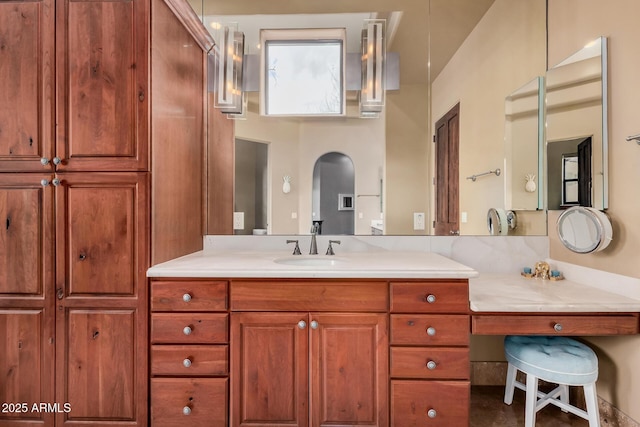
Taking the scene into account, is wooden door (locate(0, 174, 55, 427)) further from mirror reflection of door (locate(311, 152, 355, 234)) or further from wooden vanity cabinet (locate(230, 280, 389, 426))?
mirror reflection of door (locate(311, 152, 355, 234))

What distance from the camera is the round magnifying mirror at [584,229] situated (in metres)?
1.46

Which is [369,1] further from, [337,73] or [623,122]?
[623,122]

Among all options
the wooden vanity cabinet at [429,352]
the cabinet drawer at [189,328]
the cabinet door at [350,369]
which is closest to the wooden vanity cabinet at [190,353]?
the cabinet drawer at [189,328]

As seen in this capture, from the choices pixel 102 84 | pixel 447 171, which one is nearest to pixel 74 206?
pixel 102 84

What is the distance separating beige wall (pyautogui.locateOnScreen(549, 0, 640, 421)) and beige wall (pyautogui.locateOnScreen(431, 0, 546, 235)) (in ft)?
1.30

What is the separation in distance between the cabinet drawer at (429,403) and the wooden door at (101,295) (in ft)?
3.86

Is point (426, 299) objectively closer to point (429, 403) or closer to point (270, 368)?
point (429, 403)

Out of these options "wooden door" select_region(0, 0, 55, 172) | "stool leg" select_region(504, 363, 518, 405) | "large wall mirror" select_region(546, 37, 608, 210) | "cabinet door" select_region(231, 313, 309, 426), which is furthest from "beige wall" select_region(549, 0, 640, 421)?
"wooden door" select_region(0, 0, 55, 172)

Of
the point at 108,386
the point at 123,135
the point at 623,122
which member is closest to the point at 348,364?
the point at 108,386

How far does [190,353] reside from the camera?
1.39 metres

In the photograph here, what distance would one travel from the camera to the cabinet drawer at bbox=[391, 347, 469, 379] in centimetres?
137

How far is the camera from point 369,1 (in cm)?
198

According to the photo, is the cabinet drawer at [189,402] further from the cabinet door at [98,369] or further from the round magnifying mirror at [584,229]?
the round magnifying mirror at [584,229]

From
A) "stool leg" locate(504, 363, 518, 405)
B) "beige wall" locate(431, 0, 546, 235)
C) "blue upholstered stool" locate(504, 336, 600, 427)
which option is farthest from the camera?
"beige wall" locate(431, 0, 546, 235)
